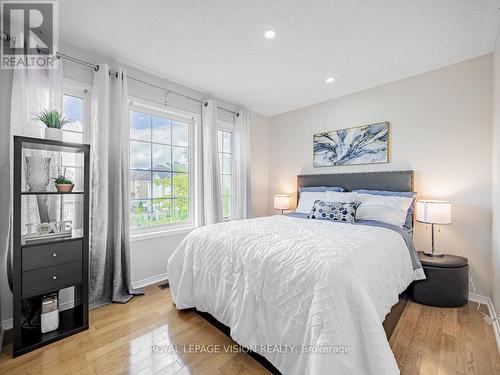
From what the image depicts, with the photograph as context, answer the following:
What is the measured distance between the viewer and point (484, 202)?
7.71 feet

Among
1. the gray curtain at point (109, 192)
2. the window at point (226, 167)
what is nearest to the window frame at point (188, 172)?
the gray curtain at point (109, 192)

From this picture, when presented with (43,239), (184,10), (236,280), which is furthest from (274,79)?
(43,239)

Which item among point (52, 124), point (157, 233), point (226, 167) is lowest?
point (157, 233)

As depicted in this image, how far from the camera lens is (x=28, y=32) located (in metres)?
1.99

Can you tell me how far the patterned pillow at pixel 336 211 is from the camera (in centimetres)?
253

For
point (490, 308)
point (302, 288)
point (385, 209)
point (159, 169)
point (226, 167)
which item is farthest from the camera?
point (226, 167)

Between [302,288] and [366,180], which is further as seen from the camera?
[366,180]

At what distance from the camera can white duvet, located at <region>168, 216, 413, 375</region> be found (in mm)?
1129

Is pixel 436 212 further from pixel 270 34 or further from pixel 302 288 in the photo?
pixel 270 34

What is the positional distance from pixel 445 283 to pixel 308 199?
5.58ft

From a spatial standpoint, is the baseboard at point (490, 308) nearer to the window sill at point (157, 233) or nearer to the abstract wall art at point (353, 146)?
the abstract wall art at point (353, 146)

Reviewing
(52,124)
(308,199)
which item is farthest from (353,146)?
(52,124)

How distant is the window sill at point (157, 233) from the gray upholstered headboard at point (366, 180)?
2.02 metres

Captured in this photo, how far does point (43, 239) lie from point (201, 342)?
145cm
